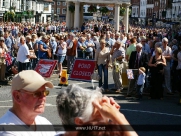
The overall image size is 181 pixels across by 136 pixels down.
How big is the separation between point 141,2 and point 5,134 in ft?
539

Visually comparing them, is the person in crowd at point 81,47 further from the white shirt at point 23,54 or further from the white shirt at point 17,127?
the white shirt at point 17,127

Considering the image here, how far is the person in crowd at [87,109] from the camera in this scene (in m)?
2.85

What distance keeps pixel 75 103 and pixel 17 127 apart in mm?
969

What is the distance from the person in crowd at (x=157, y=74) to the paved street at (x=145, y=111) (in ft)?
0.91

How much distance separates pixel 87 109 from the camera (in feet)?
9.95

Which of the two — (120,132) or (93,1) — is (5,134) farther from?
(93,1)

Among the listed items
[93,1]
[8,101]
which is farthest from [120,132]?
[93,1]

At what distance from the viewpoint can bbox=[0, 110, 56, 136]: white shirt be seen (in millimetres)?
3762

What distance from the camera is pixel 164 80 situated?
15.0 meters

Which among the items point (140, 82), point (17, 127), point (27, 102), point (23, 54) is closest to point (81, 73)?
point (23, 54)

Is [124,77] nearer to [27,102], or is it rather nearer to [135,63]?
[135,63]

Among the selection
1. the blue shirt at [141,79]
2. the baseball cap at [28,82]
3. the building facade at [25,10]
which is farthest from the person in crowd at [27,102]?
the building facade at [25,10]

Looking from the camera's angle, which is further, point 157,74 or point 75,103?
point 157,74

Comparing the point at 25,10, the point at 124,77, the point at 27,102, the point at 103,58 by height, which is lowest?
the point at 124,77
